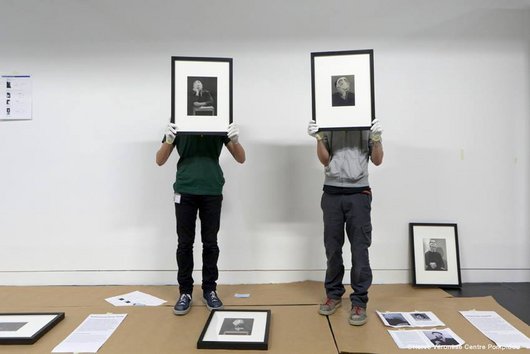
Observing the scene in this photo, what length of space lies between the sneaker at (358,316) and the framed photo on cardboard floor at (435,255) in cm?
80

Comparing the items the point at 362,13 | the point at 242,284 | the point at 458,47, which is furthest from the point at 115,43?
the point at 458,47

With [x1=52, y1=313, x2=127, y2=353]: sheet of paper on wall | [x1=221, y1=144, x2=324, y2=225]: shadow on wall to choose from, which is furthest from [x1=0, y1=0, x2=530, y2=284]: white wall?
[x1=52, y1=313, x2=127, y2=353]: sheet of paper on wall

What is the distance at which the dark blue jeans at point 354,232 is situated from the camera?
2.03 metres

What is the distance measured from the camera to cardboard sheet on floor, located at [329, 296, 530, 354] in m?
1.78

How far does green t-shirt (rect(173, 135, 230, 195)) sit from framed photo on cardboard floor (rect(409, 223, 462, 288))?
1.51 metres

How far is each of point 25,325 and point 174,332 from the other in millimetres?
807

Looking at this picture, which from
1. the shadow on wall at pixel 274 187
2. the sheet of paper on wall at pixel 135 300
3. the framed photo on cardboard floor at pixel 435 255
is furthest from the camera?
the shadow on wall at pixel 274 187

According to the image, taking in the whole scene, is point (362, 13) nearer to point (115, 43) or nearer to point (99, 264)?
point (115, 43)

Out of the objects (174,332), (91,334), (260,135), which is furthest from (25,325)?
(260,135)

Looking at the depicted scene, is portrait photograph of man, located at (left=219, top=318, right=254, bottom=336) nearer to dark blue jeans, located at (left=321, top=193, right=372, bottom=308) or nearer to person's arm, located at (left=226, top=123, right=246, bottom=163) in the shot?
dark blue jeans, located at (left=321, top=193, right=372, bottom=308)

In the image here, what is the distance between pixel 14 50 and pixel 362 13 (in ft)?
8.39

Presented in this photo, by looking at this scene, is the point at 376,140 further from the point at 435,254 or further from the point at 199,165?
the point at 435,254

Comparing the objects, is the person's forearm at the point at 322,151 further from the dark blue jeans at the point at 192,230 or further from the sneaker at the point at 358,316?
the sneaker at the point at 358,316

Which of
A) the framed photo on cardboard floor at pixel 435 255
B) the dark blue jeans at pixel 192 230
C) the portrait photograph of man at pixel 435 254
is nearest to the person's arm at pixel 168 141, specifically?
the dark blue jeans at pixel 192 230
